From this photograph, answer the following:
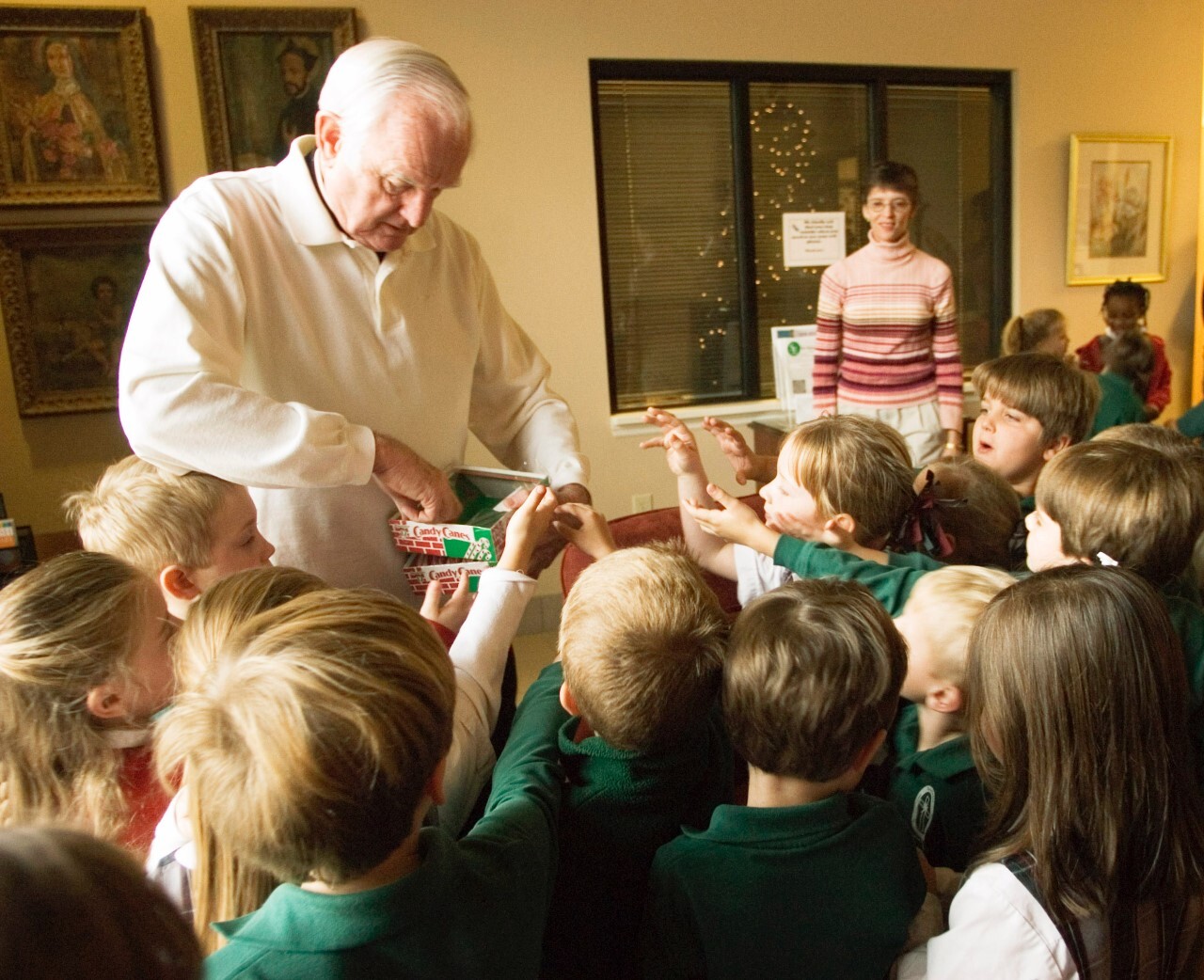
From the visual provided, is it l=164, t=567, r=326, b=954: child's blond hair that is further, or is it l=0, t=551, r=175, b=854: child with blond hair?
l=0, t=551, r=175, b=854: child with blond hair

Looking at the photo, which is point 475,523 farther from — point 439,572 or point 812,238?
point 812,238

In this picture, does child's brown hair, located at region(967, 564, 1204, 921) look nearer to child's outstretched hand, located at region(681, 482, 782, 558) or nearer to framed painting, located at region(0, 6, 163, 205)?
child's outstretched hand, located at region(681, 482, 782, 558)

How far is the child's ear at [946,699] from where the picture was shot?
50.8 inches

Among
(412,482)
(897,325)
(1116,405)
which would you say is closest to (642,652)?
(412,482)

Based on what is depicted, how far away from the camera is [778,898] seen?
94 cm

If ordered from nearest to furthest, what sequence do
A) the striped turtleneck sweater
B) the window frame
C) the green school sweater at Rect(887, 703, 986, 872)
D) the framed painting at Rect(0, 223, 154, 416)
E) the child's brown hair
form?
the child's brown hair, the green school sweater at Rect(887, 703, 986, 872), the framed painting at Rect(0, 223, 154, 416), the striped turtleneck sweater, the window frame

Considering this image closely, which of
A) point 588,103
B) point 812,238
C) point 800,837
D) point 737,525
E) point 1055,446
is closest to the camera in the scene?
point 800,837

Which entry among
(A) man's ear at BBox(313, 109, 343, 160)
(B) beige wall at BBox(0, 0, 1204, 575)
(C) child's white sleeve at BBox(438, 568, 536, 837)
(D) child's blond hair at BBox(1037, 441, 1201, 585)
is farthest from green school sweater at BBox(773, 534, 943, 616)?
(B) beige wall at BBox(0, 0, 1204, 575)

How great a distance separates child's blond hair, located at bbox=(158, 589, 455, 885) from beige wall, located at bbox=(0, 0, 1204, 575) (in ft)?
10.8

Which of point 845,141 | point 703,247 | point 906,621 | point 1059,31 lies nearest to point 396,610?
point 906,621

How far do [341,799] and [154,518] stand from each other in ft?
2.55

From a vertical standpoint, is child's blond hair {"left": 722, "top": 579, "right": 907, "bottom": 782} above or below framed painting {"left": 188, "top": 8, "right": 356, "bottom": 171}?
below

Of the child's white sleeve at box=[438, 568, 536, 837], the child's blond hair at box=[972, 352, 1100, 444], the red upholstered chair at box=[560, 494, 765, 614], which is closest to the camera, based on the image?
the child's white sleeve at box=[438, 568, 536, 837]

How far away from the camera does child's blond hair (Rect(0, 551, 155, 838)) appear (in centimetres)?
104
